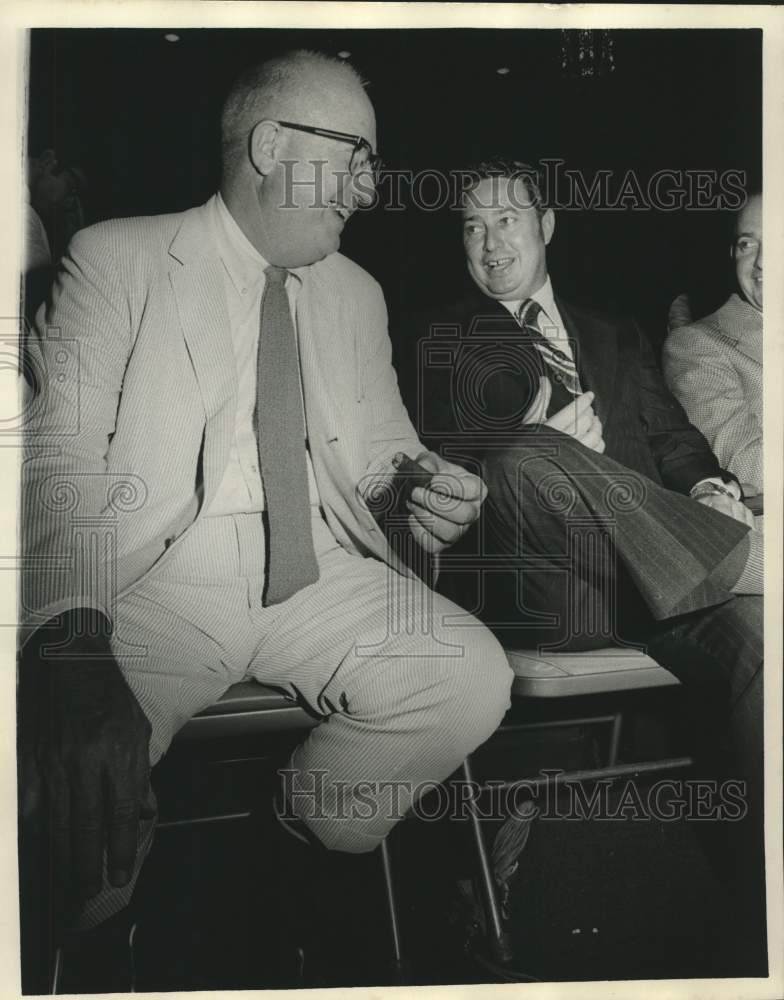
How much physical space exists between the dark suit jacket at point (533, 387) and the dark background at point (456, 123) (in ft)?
0.21

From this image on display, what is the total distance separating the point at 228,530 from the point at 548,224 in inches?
40.6

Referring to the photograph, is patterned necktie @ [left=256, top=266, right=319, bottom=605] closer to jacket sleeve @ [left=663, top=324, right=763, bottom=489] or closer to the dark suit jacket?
the dark suit jacket

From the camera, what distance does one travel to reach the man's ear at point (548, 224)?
252 centimetres

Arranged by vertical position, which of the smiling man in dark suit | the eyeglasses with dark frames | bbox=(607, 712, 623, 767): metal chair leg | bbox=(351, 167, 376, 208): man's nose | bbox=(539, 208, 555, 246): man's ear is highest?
the eyeglasses with dark frames

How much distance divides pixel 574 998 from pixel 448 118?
2.07 m

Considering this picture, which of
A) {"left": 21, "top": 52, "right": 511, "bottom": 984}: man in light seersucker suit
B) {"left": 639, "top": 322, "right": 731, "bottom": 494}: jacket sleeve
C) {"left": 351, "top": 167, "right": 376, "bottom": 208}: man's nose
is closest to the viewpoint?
{"left": 21, "top": 52, "right": 511, "bottom": 984}: man in light seersucker suit

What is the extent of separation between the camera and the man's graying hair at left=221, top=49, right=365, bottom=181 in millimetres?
2404

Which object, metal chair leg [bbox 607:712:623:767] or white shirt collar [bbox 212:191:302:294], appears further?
metal chair leg [bbox 607:712:623:767]

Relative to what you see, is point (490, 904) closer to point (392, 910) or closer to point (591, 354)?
point (392, 910)

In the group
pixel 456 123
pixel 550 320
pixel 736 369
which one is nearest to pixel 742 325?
pixel 736 369

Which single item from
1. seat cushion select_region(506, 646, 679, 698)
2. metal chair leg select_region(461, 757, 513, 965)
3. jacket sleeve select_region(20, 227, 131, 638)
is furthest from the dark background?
metal chair leg select_region(461, 757, 513, 965)

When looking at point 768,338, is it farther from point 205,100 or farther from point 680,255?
point 205,100

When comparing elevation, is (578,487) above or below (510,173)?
below

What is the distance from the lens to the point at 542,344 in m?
2.53
